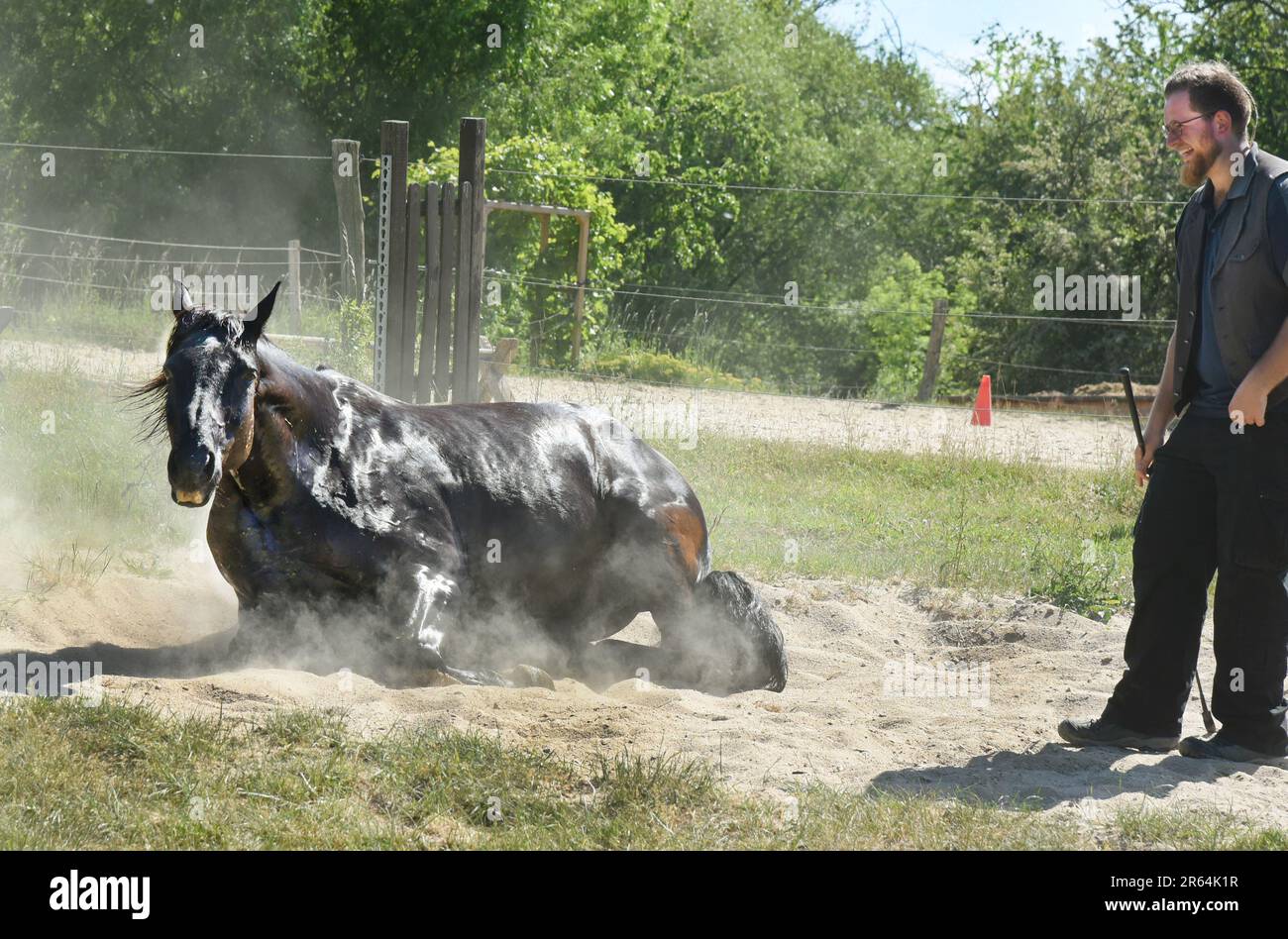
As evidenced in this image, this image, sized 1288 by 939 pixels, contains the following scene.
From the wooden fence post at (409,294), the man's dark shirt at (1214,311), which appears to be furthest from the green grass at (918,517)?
the man's dark shirt at (1214,311)

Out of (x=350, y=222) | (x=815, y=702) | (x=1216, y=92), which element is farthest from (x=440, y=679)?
(x=350, y=222)

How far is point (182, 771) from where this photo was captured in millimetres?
3982

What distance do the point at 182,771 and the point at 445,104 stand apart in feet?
74.4

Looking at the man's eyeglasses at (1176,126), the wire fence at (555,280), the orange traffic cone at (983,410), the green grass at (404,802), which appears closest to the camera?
the green grass at (404,802)

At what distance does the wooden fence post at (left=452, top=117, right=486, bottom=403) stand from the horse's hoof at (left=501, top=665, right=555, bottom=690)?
14.0ft

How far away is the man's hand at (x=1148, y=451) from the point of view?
5.26 m

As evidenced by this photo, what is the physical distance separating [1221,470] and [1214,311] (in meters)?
0.61

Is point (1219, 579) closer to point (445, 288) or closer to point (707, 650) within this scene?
point (707, 650)

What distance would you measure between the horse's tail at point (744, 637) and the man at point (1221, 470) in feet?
4.69

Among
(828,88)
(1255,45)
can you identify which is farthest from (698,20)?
(1255,45)

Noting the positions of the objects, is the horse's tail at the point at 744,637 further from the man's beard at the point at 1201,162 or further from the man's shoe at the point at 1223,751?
the man's beard at the point at 1201,162

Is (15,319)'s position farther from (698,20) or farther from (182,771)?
Answer: (698,20)

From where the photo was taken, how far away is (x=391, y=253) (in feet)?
30.3

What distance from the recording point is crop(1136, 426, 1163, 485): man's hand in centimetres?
526
